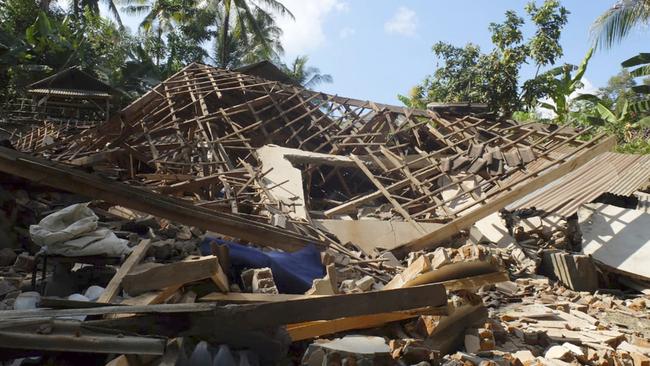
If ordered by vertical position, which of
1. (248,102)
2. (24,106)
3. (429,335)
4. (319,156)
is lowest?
(429,335)

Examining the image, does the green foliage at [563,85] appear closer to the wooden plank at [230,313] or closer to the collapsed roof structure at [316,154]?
the collapsed roof structure at [316,154]

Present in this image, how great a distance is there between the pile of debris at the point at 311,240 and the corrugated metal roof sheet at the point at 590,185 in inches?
2.4

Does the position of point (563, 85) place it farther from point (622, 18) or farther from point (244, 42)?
point (244, 42)

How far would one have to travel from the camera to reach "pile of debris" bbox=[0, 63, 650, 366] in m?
3.11

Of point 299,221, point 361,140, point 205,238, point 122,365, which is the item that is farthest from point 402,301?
point 361,140

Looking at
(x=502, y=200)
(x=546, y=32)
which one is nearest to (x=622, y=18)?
(x=546, y=32)

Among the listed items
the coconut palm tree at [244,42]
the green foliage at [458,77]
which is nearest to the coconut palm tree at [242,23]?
the coconut palm tree at [244,42]

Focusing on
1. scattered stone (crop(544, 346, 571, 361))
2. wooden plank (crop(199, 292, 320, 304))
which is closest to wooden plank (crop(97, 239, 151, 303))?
wooden plank (crop(199, 292, 320, 304))

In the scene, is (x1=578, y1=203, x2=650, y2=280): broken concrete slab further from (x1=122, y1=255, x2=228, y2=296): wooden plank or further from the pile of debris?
(x1=122, y1=255, x2=228, y2=296): wooden plank

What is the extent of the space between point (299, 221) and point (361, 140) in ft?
13.3

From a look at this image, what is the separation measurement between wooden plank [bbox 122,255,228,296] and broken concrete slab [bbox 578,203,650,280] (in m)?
6.43

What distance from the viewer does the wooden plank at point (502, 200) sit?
7223 millimetres

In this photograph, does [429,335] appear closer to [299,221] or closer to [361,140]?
[299,221]

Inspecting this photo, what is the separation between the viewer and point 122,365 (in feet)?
8.07
